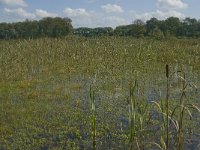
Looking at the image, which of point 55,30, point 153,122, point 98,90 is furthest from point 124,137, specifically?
point 55,30

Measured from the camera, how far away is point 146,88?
12.1 meters

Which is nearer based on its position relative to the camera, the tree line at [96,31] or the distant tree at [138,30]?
the distant tree at [138,30]

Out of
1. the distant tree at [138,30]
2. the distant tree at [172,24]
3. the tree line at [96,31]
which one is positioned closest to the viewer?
the distant tree at [138,30]

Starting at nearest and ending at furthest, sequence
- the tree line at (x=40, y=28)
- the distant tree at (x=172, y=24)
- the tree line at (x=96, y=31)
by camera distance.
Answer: the tree line at (x=40, y=28), the tree line at (x=96, y=31), the distant tree at (x=172, y=24)

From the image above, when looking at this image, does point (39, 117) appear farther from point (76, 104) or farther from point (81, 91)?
point (81, 91)

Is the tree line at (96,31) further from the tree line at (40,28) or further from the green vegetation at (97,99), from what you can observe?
the green vegetation at (97,99)

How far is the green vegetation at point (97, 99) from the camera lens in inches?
244

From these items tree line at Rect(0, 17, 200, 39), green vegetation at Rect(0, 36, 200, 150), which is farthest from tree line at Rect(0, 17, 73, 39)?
green vegetation at Rect(0, 36, 200, 150)

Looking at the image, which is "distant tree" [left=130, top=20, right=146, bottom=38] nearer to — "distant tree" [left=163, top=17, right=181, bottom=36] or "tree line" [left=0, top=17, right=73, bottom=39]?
"distant tree" [left=163, top=17, right=181, bottom=36]

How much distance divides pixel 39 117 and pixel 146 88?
4206 mm

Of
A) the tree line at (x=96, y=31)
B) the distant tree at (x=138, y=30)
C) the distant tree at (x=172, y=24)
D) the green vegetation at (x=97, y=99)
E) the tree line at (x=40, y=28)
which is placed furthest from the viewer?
the distant tree at (x=172, y=24)

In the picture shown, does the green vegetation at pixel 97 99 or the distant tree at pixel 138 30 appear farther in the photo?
the distant tree at pixel 138 30

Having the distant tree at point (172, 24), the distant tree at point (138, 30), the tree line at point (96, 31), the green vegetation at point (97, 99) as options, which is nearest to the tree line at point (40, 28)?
the tree line at point (96, 31)

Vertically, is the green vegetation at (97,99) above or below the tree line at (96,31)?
below
